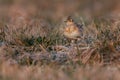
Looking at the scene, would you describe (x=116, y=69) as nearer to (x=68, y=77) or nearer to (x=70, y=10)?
(x=68, y=77)

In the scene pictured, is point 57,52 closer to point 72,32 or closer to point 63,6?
point 72,32

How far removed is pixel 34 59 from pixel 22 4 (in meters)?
11.3

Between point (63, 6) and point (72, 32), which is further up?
point (63, 6)

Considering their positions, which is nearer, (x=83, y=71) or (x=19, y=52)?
(x=83, y=71)

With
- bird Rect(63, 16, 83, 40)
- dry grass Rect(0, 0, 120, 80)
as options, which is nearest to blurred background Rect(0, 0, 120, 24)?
dry grass Rect(0, 0, 120, 80)

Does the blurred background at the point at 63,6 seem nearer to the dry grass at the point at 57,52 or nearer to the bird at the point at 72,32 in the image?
the dry grass at the point at 57,52

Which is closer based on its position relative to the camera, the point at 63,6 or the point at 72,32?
the point at 72,32

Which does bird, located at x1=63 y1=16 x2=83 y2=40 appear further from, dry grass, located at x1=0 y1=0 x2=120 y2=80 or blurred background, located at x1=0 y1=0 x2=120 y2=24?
blurred background, located at x1=0 y1=0 x2=120 y2=24

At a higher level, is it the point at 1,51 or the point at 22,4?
the point at 22,4

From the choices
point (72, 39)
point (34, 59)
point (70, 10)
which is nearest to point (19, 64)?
point (34, 59)

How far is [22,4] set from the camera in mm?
21172

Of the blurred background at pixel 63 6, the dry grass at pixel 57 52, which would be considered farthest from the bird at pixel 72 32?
the blurred background at pixel 63 6

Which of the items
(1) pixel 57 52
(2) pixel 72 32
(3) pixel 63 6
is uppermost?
→ (3) pixel 63 6

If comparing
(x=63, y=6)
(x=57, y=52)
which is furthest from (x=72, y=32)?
(x=63, y=6)
